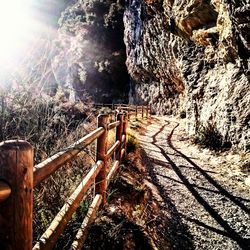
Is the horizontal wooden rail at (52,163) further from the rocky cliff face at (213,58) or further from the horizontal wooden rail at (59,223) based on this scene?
the rocky cliff face at (213,58)

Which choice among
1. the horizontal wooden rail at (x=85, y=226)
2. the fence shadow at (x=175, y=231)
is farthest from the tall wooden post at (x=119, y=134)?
the horizontal wooden rail at (x=85, y=226)

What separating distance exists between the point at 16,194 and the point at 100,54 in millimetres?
33414

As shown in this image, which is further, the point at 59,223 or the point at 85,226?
the point at 85,226

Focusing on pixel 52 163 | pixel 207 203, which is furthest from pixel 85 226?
pixel 207 203

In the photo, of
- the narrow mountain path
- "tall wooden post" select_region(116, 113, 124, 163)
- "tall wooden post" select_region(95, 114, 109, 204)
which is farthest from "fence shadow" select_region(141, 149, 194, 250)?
"tall wooden post" select_region(116, 113, 124, 163)

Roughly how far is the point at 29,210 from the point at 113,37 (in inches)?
1331

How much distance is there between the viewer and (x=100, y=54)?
33.6m

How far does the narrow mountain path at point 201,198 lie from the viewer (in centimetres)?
383

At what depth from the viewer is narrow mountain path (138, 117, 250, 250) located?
3832 millimetres

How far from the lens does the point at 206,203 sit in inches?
194

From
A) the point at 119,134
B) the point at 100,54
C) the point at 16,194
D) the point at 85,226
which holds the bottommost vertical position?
the point at 85,226

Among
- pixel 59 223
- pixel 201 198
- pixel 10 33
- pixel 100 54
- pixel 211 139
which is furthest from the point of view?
pixel 100 54

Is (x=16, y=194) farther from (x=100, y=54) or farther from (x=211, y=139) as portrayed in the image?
(x=100, y=54)

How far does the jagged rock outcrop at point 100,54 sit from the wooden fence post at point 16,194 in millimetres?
31433
